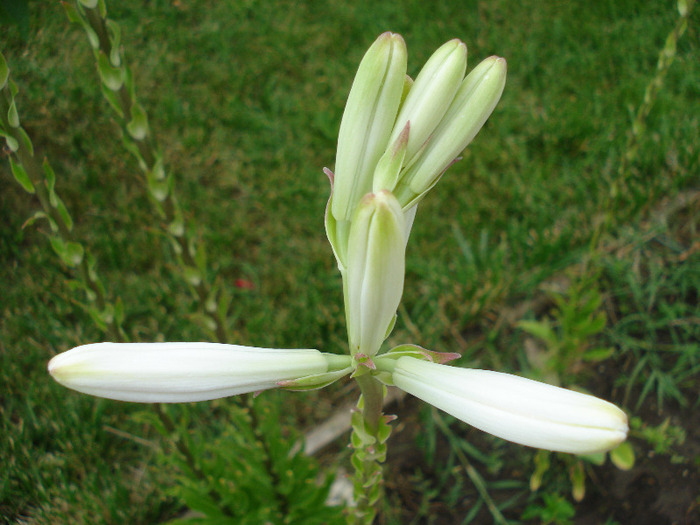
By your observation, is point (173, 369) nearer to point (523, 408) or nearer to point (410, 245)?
point (523, 408)

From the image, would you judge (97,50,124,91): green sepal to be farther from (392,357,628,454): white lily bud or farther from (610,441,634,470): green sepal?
(610,441,634,470): green sepal

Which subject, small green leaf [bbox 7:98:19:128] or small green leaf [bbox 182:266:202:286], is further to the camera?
small green leaf [bbox 182:266:202:286]

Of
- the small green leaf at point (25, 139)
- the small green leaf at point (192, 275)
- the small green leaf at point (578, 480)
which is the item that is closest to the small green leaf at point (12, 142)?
the small green leaf at point (25, 139)

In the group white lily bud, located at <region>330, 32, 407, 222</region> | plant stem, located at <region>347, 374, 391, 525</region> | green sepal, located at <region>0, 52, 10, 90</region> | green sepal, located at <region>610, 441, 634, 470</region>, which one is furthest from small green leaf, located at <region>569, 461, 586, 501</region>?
green sepal, located at <region>0, 52, 10, 90</region>

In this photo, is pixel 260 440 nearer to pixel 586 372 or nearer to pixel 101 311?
pixel 101 311

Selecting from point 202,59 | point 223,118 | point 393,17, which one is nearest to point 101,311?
point 223,118
